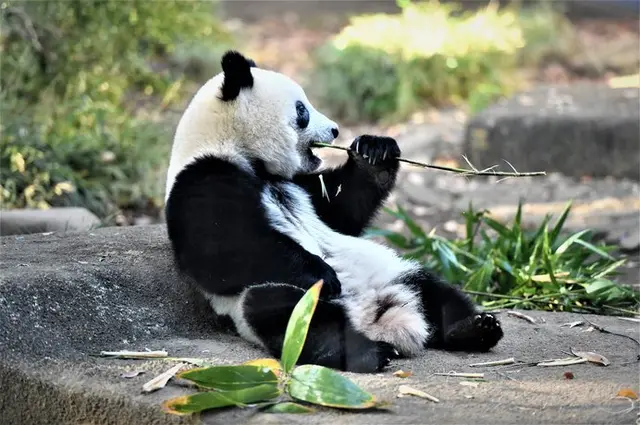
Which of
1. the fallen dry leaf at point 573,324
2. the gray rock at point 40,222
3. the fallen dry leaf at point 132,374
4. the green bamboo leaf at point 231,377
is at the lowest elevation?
the fallen dry leaf at point 573,324

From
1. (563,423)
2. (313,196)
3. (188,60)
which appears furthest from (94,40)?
(563,423)

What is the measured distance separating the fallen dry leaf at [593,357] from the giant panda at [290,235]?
0.30 metres

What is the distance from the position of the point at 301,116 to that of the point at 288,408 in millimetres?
1452

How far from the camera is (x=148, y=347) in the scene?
10.9ft

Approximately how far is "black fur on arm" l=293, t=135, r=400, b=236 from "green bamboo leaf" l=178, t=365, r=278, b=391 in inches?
45.9

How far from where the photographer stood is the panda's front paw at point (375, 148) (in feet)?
11.9

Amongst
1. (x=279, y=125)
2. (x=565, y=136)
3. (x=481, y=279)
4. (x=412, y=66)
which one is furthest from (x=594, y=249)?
(x=412, y=66)

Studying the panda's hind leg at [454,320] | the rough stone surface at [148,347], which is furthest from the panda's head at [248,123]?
the panda's hind leg at [454,320]

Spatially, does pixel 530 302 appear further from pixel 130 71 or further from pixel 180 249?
pixel 130 71

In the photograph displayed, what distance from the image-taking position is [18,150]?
6.50 m

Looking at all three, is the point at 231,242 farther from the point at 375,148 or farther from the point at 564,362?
the point at 564,362

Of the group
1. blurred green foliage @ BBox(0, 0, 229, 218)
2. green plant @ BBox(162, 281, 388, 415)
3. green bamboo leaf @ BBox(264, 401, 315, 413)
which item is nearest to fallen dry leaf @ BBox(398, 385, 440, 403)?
green plant @ BBox(162, 281, 388, 415)

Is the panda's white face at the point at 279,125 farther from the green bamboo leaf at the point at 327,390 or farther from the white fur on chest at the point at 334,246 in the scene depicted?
the green bamboo leaf at the point at 327,390

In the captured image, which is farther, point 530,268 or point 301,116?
point 530,268
